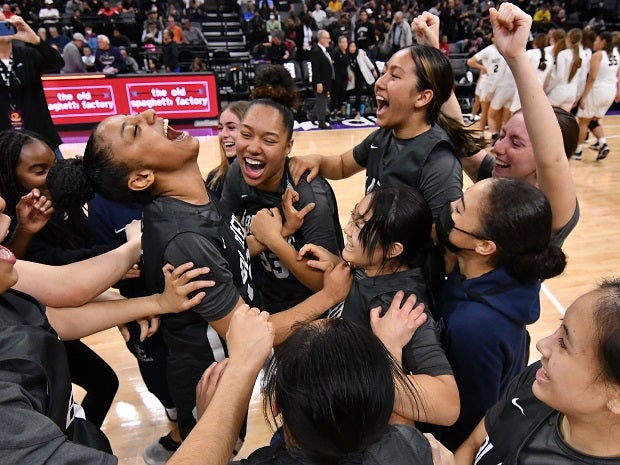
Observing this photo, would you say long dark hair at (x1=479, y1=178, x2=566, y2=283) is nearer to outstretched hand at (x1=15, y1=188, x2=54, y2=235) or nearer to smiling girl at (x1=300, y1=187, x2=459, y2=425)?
smiling girl at (x1=300, y1=187, x2=459, y2=425)

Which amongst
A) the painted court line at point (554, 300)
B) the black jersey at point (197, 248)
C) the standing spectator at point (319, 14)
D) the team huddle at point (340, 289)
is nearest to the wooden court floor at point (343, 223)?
the painted court line at point (554, 300)

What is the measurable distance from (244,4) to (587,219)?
10852 mm

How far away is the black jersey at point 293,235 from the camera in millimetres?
2051

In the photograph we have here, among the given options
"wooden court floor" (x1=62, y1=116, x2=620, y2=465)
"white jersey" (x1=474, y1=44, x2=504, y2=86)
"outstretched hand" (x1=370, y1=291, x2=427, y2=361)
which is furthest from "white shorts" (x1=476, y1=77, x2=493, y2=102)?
"outstretched hand" (x1=370, y1=291, x2=427, y2=361)

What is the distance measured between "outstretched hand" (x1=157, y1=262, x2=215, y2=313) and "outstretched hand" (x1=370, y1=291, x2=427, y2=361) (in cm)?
54

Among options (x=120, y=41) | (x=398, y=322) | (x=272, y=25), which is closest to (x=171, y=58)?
(x=120, y=41)

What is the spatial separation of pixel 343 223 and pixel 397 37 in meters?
6.78

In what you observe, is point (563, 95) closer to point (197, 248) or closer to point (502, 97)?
point (502, 97)

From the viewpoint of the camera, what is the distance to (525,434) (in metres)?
1.15

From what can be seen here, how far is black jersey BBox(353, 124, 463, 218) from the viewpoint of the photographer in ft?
6.17

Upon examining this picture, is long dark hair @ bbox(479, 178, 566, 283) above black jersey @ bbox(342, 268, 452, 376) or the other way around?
above

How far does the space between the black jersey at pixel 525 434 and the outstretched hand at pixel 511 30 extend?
0.97 metres

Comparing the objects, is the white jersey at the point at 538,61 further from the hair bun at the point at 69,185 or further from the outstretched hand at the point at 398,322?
the hair bun at the point at 69,185

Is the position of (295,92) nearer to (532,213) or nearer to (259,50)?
(532,213)
